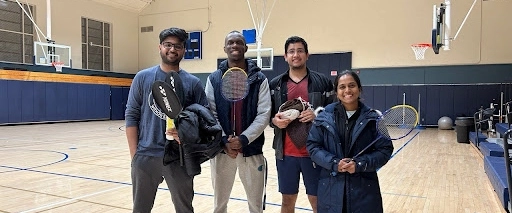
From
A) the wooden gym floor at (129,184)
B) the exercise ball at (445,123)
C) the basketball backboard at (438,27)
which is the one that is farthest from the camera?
the exercise ball at (445,123)

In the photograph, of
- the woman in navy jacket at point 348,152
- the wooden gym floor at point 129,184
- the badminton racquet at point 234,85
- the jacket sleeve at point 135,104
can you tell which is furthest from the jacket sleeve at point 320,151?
the wooden gym floor at point 129,184

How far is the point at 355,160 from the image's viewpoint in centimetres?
229

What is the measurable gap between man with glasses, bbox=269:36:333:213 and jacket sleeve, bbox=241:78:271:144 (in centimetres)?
7

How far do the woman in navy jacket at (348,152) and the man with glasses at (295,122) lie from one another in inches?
9.4

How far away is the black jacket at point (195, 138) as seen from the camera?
2242 mm

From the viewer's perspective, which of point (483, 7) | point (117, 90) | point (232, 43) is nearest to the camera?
point (232, 43)

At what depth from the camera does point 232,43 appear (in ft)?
→ 8.99

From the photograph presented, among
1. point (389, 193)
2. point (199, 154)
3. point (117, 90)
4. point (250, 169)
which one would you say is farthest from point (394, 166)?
point (117, 90)

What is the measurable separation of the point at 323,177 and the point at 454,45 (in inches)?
628

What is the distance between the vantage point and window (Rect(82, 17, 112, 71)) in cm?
2048

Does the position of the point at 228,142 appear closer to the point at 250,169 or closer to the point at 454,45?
the point at 250,169

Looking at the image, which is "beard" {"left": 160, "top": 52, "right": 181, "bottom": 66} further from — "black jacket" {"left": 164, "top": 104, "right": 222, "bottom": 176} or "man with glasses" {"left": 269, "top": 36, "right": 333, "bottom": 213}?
"man with glasses" {"left": 269, "top": 36, "right": 333, "bottom": 213}

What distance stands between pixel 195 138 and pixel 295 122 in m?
0.81

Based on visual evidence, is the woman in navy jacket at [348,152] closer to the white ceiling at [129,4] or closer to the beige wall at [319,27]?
the beige wall at [319,27]
